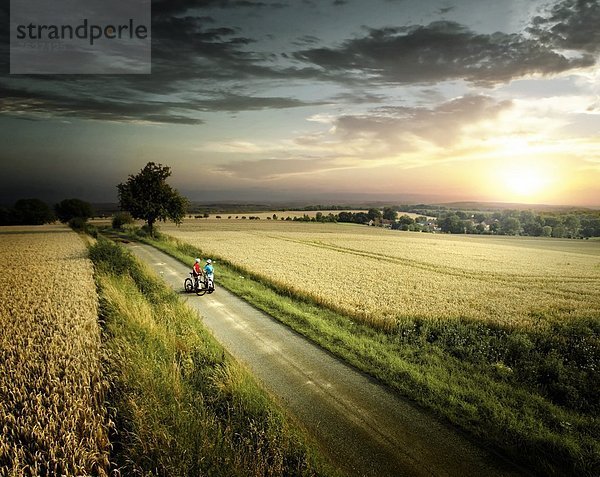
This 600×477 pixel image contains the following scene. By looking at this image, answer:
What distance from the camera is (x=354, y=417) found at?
25.2 feet

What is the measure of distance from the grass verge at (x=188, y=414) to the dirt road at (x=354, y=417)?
0.96 m

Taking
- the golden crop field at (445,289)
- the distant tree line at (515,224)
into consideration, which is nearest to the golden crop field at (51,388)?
the golden crop field at (445,289)

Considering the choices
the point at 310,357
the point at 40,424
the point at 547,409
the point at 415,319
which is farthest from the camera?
the point at 415,319

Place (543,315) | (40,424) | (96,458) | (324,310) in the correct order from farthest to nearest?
(543,315) < (324,310) < (40,424) < (96,458)

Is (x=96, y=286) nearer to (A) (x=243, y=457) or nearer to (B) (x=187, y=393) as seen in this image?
(B) (x=187, y=393)

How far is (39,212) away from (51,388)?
454 ft

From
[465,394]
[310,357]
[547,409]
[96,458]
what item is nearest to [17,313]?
[96,458]

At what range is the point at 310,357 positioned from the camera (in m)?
10.9

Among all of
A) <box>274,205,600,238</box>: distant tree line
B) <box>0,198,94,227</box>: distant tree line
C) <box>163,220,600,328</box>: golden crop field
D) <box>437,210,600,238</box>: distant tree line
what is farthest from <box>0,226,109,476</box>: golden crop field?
<box>437,210,600,238</box>: distant tree line

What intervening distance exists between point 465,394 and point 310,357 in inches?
186

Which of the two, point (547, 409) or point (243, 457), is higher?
point (243, 457)

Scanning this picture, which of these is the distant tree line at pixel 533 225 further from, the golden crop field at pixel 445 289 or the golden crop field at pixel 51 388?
the golden crop field at pixel 51 388

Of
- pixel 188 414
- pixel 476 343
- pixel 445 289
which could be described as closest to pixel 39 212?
pixel 445 289

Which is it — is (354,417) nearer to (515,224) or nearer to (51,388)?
(51,388)
